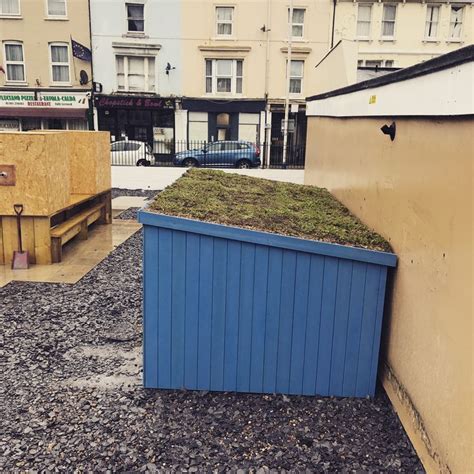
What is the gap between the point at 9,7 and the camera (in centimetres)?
2783

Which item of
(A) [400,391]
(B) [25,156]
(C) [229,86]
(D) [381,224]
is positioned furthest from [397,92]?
(C) [229,86]

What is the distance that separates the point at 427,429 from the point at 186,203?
266cm

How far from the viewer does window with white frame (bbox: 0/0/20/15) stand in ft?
91.0

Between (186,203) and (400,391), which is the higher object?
(186,203)

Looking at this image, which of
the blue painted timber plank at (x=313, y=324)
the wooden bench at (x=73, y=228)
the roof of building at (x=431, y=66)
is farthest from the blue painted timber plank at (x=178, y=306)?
the wooden bench at (x=73, y=228)

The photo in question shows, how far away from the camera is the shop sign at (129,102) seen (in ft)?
92.4

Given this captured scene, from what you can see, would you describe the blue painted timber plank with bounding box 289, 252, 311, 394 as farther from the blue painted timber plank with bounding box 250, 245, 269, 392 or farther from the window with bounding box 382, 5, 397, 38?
the window with bounding box 382, 5, 397, 38

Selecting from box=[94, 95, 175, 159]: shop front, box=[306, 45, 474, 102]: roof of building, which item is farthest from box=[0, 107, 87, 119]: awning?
box=[306, 45, 474, 102]: roof of building

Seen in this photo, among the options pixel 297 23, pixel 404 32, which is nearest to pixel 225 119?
pixel 297 23

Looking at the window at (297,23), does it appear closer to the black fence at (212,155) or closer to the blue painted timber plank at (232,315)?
the black fence at (212,155)

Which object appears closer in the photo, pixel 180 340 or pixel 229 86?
pixel 180 340

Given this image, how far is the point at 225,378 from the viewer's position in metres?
4.16

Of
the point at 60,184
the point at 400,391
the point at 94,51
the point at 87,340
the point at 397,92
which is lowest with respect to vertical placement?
the point at 87,340

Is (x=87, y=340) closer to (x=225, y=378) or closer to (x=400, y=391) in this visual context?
(x=225, y=378)
